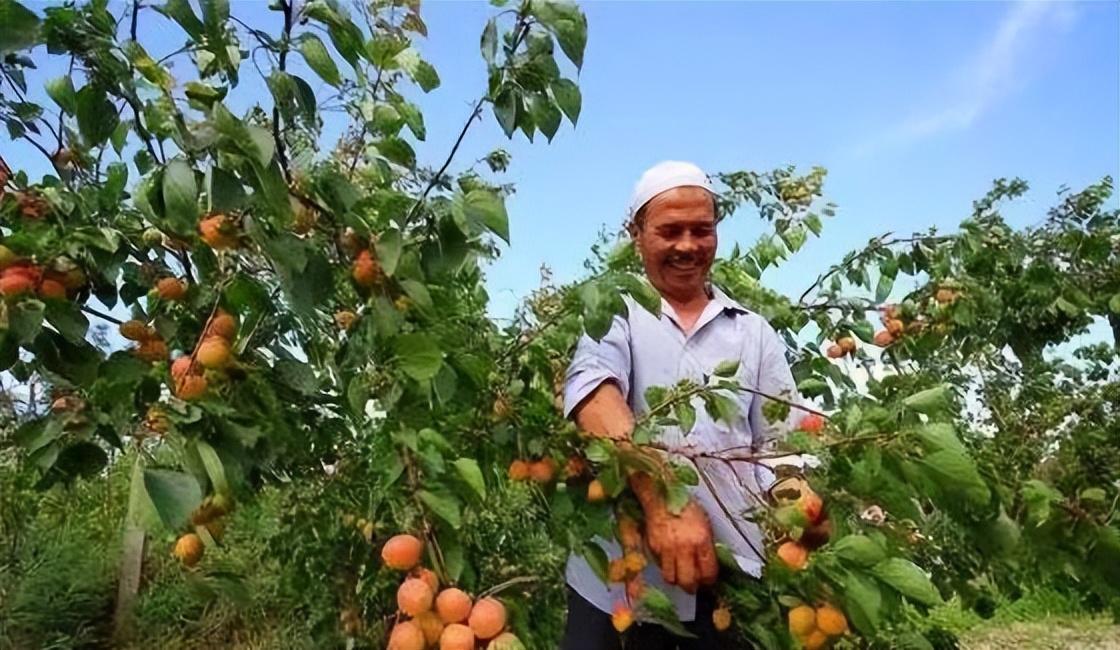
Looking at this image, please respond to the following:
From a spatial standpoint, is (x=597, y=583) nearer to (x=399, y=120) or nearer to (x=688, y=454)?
(x=688, y=454)

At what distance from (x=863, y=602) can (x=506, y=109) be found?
0.63 m

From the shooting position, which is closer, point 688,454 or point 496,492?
point 688,454

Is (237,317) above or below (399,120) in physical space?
below

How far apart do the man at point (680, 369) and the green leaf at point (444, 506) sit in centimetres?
30

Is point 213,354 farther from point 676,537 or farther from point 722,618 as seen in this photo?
point 722,618

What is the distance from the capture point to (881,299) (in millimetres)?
2662

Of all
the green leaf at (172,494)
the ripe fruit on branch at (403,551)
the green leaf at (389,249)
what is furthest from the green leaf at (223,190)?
the ripe fruit on branch at (403,551)

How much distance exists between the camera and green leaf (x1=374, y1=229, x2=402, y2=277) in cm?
104

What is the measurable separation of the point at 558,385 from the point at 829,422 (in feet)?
1.50

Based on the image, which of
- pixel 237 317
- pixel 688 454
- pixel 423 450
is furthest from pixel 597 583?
pixel 237 317

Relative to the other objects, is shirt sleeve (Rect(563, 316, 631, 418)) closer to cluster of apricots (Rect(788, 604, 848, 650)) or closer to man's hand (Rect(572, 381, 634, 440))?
man's hand (Rect(572, 381, 634, 440))

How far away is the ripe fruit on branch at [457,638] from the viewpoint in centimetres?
99

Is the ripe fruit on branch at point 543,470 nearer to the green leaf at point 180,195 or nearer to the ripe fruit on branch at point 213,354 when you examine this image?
the ripe fruit on branch at point 213,354

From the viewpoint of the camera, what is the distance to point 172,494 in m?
0.91
